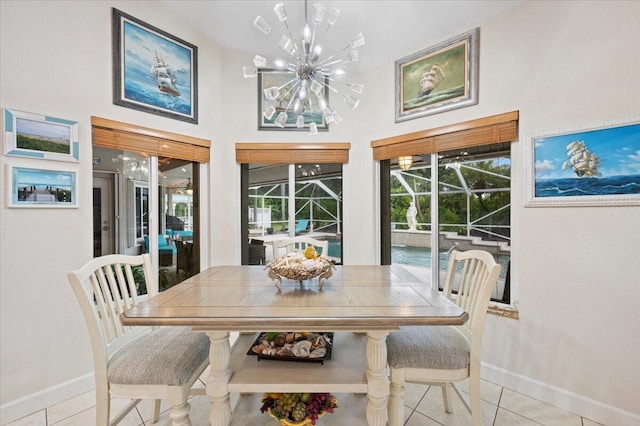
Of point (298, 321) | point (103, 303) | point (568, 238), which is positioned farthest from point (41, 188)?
point (568, 238)

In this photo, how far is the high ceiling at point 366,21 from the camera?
2.35 meters

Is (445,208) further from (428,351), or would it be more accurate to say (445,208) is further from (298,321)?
(298,321)

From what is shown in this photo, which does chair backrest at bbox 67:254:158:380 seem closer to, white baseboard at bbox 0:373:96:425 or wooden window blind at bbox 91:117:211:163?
white baseboard at bbox 0:373:96:425

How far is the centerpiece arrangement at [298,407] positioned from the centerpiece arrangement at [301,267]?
1.86 ft

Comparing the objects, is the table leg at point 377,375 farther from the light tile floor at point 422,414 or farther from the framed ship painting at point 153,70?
the framed ship painting at point 153,70

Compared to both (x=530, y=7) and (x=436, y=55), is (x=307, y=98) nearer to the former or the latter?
(x=436, y=55)

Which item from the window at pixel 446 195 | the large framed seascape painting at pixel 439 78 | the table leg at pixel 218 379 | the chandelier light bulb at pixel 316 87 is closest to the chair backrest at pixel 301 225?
the window at pixel 446 195

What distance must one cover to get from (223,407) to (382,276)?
1.17 m

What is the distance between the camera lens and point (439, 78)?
107 inches

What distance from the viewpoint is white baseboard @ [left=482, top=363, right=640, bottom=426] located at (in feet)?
5.96

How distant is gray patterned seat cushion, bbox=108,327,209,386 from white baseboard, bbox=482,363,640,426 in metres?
2.12

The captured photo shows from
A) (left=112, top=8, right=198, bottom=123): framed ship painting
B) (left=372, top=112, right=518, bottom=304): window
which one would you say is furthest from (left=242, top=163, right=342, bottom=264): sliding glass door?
(left=112, top=8, right=198, bottom=123): framed ship painting

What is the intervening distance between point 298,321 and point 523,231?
1.87 m

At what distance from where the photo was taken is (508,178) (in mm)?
2402
